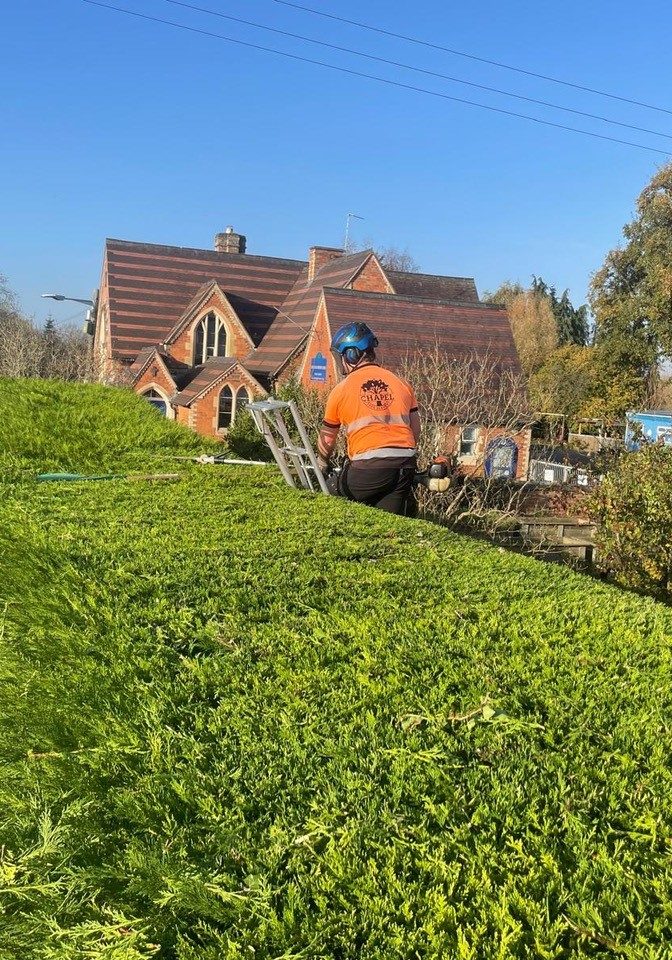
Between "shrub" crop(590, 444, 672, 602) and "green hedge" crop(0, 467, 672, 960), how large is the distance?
557 centimetres

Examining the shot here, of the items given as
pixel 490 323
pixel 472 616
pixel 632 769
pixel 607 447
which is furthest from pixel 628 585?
pixel 490 323

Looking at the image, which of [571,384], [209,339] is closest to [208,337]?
[209,339]

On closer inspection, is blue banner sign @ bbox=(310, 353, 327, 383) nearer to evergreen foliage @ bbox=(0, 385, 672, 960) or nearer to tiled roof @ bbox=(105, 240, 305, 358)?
tiled roof @ bbox=(105, 240, 305, 358)

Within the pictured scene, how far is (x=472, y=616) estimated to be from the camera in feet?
10.8

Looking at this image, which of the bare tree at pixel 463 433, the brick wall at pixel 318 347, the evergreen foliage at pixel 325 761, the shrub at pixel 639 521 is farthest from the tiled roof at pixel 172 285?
the evergreen foliage at pixel 325 761

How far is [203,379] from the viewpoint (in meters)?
35.0

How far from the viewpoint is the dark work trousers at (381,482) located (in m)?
6.52

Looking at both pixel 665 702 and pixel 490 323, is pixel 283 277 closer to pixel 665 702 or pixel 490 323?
pixel 490 323

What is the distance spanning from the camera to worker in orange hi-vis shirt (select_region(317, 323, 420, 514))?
6.41m

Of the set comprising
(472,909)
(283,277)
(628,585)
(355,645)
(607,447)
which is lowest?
(628,585)

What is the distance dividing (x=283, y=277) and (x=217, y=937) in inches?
1713

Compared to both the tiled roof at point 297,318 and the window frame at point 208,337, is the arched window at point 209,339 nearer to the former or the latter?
the window frame at point 208,337

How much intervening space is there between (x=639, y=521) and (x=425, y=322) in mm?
18280

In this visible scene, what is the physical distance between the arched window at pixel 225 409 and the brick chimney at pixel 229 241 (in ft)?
53.6
